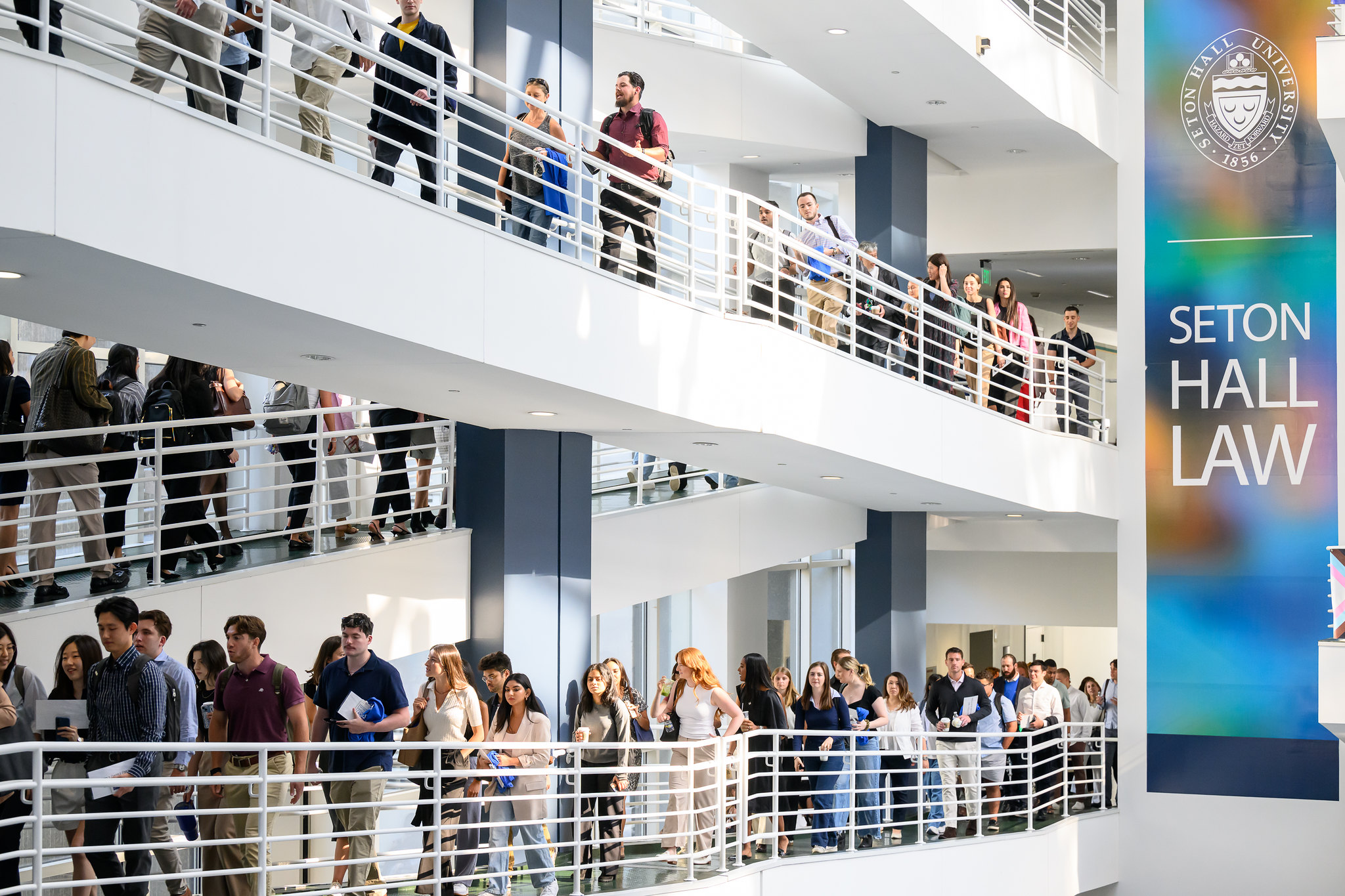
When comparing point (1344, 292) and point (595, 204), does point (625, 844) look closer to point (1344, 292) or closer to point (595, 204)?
point (595, 204)

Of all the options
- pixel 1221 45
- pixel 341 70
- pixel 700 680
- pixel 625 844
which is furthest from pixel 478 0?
pixel 1221 45

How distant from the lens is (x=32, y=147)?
5.41m

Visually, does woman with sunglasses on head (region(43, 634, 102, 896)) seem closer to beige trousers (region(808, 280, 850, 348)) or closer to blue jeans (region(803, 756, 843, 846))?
blue jeans (region(803, 756, 843, 846))

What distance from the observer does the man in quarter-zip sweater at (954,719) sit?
37.0 ft

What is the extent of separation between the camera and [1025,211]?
16.0 meters

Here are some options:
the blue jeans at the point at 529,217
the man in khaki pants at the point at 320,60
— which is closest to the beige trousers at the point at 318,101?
the man in khaki pants at the point at 320,60

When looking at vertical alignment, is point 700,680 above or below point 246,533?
below

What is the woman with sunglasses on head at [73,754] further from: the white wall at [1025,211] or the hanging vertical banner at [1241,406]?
the white wall at [1025,211]

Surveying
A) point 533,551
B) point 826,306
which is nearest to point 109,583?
point 533,551

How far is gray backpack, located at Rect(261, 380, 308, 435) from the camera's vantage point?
982 centimetres

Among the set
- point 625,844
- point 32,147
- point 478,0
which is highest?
point 478,0

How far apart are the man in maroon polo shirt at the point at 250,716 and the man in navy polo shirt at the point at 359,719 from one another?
29cm

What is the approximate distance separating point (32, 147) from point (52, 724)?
2.51 meters

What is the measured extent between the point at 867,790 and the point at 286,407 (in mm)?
4827
